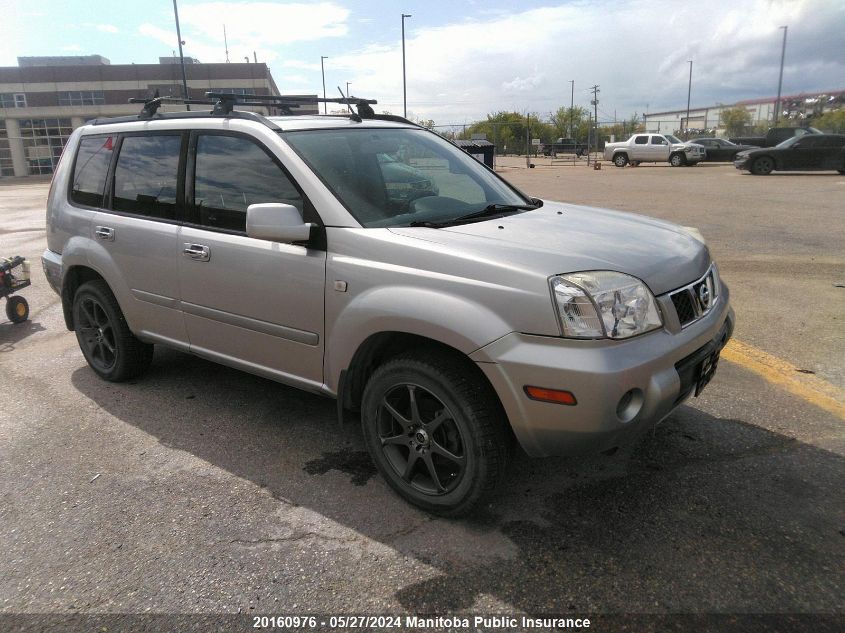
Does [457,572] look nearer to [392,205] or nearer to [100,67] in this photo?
[392,205]

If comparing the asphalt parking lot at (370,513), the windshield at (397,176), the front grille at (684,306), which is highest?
the windshield at (397,176)

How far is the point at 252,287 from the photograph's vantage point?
3.34 metres

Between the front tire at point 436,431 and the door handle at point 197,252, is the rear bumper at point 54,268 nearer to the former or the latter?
the door handle at point 197,252

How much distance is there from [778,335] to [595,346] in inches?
141

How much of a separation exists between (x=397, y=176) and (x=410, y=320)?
114 cm

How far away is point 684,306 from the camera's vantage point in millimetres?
2828

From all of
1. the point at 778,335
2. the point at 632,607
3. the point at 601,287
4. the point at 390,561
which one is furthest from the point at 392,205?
the point at 778,335

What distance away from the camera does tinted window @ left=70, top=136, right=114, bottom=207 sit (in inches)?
172

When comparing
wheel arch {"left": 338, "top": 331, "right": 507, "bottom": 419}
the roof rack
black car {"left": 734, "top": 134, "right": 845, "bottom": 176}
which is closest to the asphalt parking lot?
wheel arch {"left": 338, "top": 331, "right": 507, "bottom": 419}

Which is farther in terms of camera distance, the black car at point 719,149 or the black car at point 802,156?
the black car at point 719,149

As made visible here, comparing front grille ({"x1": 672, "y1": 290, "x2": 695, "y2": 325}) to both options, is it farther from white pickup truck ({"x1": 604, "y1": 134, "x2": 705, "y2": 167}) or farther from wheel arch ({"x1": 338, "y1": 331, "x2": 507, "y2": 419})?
white pickup truck ({"x1": 604, "y1": 134, "x2": 705, "y2": 167})

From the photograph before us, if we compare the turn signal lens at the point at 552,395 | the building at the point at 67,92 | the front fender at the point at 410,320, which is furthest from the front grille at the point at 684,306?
the building at the point at 67,92

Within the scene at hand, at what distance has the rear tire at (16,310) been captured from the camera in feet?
20.4

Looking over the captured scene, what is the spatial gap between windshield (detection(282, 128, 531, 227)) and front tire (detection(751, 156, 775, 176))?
80.7 feet
